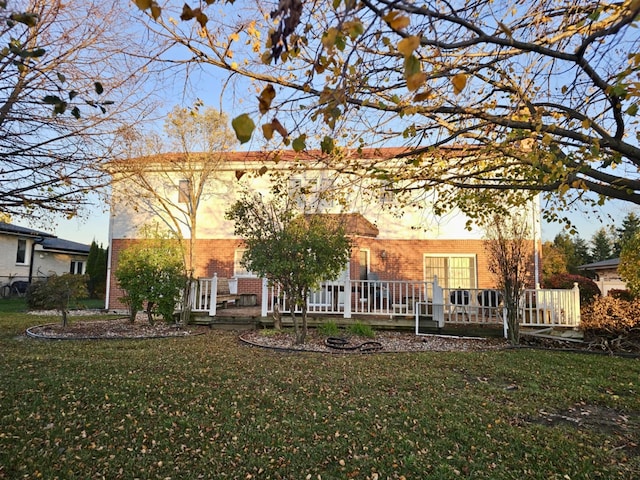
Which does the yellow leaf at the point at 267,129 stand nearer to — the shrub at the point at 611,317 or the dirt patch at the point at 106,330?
the dirt patch at the point at 106,330

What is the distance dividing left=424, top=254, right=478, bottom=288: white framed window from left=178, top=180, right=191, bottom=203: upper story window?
9.75m

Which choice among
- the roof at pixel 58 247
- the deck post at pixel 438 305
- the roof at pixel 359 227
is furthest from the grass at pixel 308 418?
the roof at pixel 58 247

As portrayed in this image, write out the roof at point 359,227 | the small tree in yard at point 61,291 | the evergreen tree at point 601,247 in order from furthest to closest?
1. the evergreen tree at point 601,247
2. the roof at point 359,227
3. the small tree in yard at point 61,291

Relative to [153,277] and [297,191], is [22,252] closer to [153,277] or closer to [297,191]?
[153,277]

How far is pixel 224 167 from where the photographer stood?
53.4 ft

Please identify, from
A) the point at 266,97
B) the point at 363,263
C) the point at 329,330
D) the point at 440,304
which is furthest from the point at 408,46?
the point at 363,263

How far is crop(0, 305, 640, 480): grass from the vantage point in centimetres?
325

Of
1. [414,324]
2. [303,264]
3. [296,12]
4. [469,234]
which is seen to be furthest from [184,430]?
[469,234]

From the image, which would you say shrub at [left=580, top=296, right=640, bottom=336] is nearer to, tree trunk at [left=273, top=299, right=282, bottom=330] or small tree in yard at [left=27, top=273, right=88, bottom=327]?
tree trunk at [left=273, top=299, right=282, bottom=330]

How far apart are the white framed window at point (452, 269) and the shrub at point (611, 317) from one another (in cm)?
509

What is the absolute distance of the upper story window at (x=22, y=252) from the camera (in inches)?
956

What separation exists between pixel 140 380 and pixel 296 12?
5167 mm

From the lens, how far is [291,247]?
830 centimetres

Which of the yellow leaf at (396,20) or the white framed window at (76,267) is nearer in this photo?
the yellow leaf at (396,20)
